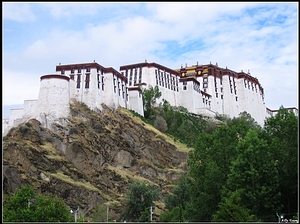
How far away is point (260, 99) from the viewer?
96.6 metres

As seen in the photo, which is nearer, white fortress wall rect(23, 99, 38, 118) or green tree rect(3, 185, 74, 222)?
green tree rect(3, 185, 74, 222)

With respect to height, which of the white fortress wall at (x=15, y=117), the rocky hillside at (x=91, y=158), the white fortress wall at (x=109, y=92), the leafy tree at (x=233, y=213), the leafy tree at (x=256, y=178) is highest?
the white fortress wall at (x=109, y=92)

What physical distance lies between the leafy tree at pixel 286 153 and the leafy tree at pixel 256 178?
875 millimetres

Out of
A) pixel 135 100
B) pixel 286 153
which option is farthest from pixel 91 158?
pixel 286 153

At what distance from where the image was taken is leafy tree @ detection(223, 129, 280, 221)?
104 feet

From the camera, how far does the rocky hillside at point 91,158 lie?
4875 centimetres

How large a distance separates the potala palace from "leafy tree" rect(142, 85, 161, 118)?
1576 millimetres

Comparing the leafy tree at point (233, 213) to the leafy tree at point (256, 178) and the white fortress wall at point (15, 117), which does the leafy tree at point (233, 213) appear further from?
the white fortress wall at point (15, 117)

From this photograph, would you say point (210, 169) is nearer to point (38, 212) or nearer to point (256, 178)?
point (256, 178)

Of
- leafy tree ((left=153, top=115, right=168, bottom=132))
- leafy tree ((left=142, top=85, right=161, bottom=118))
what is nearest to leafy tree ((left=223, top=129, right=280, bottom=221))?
leafy tree ((left=153, top=115, right=168, bottom=132))

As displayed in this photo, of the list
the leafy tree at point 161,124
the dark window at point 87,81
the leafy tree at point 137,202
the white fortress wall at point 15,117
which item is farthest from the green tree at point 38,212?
the leafy tree at point 161,124

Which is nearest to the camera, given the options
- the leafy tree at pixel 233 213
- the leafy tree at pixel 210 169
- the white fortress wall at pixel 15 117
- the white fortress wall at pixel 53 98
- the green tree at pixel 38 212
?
the leafy tree at pixel 233 213

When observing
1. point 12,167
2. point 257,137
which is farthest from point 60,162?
point 257,137

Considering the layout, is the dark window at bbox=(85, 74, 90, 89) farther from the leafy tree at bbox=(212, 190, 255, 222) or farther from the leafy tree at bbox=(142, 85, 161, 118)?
the leafy tree at bbox=(212, 190, 255, 222)
